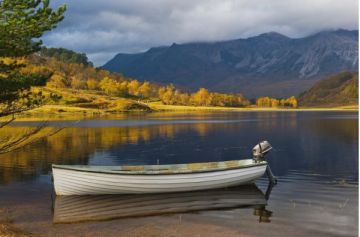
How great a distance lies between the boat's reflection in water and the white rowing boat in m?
0.59

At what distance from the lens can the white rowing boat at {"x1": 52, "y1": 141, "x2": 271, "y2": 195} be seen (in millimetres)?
34675

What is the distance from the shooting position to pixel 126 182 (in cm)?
3531

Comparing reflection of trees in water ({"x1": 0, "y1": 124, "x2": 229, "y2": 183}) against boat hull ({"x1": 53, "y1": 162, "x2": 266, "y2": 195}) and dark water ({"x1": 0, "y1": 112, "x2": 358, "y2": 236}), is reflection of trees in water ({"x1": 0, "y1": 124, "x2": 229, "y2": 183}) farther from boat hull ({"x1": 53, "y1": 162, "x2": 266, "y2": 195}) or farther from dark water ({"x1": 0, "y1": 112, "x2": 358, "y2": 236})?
boat hull ({"x1": 53, "y1": 162, "x2": 266, "y2": 195})

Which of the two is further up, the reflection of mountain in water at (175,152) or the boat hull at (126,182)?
the boat hull at (126,182)

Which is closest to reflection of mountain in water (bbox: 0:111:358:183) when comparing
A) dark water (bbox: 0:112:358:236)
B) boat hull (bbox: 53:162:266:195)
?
dark water (bbox: 0:112:358:236)

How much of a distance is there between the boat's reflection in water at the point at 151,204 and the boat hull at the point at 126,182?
1.71ft

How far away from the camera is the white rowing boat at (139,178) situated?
3467 cm

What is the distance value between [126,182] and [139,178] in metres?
1.14

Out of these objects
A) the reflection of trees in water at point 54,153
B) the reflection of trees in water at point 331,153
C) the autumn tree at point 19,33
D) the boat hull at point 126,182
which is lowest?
the reflection of trees in water at point 331,153

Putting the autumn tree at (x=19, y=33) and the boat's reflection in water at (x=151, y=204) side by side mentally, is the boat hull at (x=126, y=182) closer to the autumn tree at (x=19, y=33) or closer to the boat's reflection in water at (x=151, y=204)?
the boat's reflection in water at (x=151, y=204)

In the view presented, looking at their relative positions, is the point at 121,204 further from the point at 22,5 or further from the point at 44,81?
the point at 22,5

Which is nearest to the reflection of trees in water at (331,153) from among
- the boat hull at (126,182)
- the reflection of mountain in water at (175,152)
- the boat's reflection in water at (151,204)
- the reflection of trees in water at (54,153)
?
the reflection of mountain in water at (175,152)

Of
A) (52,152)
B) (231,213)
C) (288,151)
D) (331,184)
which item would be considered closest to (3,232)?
(231,213)

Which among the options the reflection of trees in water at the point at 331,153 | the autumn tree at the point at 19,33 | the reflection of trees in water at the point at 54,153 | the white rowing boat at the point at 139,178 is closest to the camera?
the autumn tree at the point at 19,33
